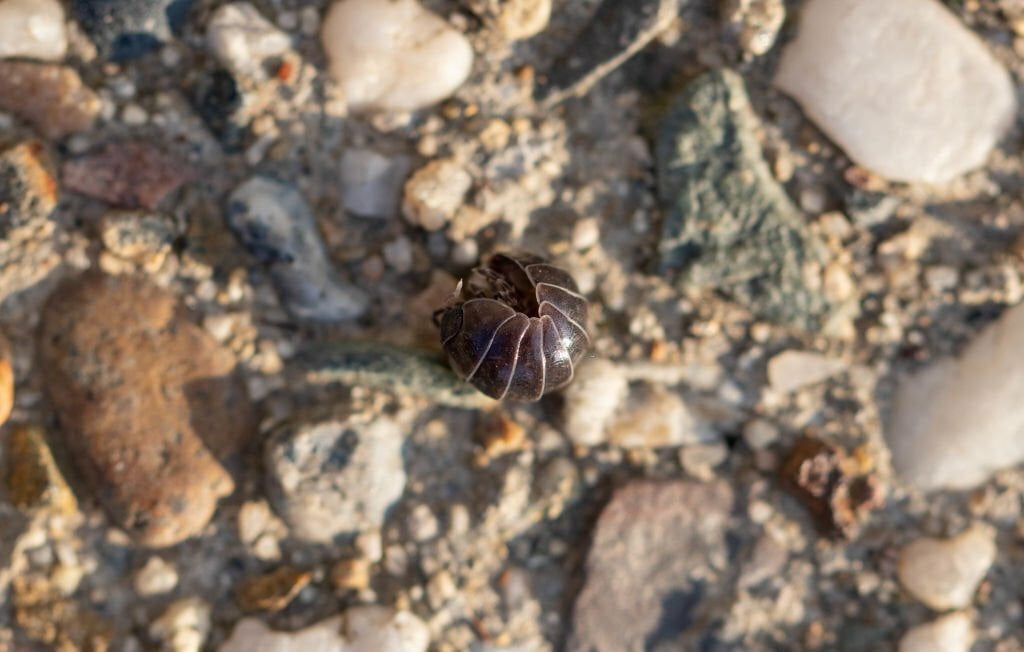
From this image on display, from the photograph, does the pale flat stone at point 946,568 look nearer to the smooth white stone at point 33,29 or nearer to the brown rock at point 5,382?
the brown rock at point 5,382

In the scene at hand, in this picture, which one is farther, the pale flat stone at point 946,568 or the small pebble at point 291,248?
the pale flat stone at point 946,568

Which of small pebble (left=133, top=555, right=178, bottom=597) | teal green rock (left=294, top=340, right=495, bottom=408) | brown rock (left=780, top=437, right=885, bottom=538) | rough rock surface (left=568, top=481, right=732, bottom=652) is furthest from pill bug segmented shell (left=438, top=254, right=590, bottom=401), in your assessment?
small pebble (left=133, top=555, right=178, bottom=597)

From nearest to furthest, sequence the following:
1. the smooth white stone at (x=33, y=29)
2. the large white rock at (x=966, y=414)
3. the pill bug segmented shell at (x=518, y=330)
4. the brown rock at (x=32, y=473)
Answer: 1. the pill bug segmented shell at (x=518, y=330)
2. the smooth white stone at (x=33, y=29)
3. the brown rock at (x=32, y=473)
4. the large white rock at (x=966, y=414)

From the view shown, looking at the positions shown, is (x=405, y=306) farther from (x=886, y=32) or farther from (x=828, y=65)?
(x=886, y=32)

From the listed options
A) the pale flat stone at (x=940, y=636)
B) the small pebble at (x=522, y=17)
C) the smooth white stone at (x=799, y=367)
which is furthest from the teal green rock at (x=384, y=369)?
the pale flat stone at (x=940, y=636)

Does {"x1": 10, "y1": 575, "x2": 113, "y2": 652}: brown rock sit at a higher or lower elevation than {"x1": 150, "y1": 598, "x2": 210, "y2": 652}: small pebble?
lower

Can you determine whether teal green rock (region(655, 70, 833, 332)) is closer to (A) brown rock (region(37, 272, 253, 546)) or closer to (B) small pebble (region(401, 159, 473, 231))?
(B) small pebble (region(401, 159, 473, 231))

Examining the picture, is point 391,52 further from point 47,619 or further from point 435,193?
point 47,619
